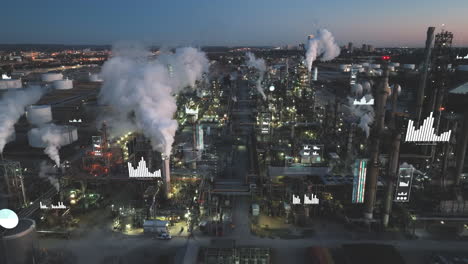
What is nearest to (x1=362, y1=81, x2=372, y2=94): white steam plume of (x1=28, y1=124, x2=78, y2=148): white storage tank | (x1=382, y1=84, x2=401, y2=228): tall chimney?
(x1=382, y1=84, x2=401, y2=228): tall chimney

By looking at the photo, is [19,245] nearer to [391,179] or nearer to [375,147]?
[375,147]

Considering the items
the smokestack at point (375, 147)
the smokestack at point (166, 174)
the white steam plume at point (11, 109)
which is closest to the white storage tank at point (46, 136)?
the white steam plume at point (11, 109)

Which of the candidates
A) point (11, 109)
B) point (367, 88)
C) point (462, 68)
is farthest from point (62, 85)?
point (462, 68)

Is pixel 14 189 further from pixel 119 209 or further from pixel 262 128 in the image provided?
pixel 262 128

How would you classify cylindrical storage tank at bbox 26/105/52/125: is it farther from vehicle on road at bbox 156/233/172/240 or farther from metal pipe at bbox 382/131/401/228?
metal pipe at bbox 382/131/401/228
